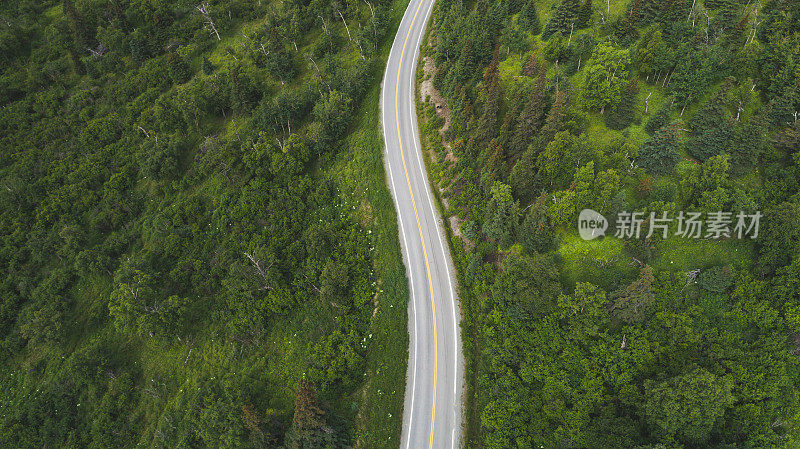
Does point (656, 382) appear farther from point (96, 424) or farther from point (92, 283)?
point (92, 283)

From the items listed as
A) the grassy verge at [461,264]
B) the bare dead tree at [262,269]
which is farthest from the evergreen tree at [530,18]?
the bare dead tree at [262,269]

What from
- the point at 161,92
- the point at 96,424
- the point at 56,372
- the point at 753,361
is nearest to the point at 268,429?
the point at 96,424

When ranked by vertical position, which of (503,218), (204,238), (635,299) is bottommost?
(204,238)

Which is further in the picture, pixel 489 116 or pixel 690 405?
Result: pixel 489 116

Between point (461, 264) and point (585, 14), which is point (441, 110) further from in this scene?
point (461, 264)

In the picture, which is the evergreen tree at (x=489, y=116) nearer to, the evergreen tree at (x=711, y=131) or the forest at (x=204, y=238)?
the forest at (x=204, y=238)

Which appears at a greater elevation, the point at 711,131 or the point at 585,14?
the point at 585,14

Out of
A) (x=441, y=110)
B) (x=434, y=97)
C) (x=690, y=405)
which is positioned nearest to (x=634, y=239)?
(x=690, y=405)
